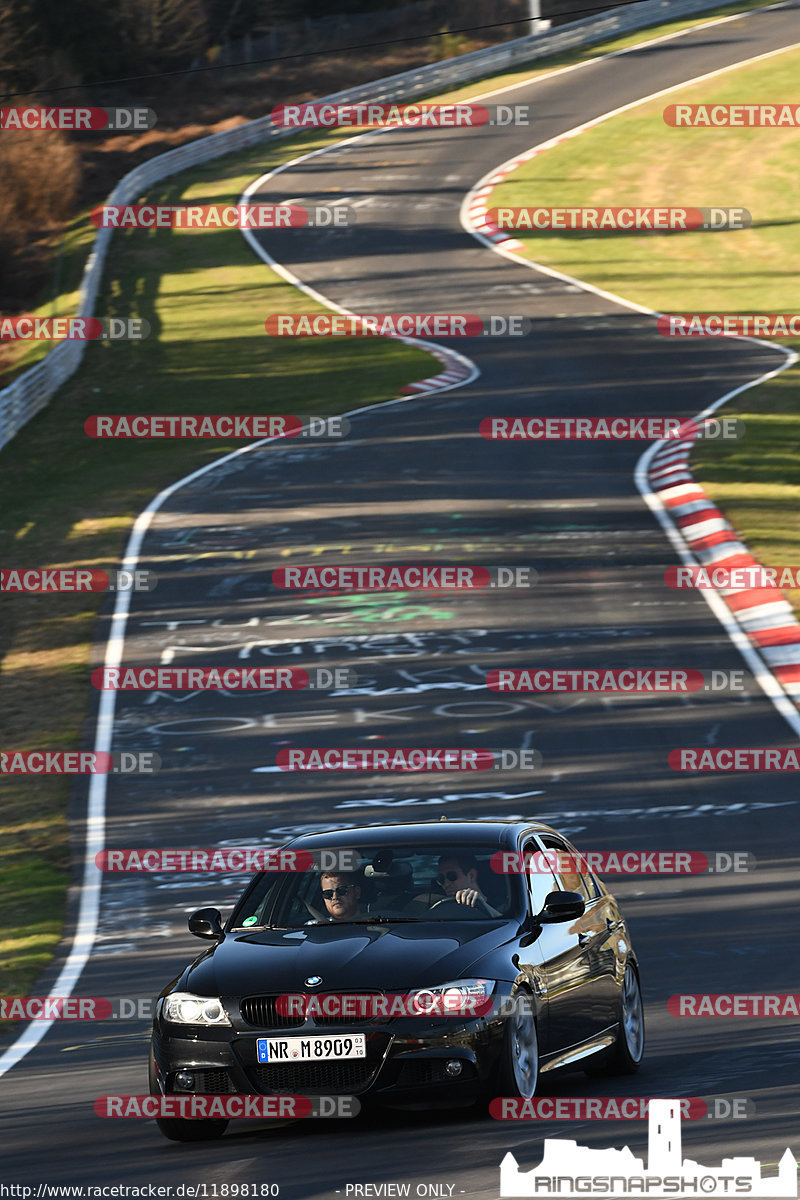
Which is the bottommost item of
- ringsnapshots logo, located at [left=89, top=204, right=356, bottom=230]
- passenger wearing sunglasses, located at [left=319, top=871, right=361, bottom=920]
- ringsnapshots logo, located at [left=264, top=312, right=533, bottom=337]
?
ringsnapshots logo, located at [left=264, top=312, right=533, bottom=337]

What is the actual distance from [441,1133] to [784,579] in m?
14.7

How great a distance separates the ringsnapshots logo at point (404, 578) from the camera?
911 inches

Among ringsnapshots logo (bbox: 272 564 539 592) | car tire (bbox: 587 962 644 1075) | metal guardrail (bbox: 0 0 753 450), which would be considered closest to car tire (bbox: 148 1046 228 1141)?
car tire (bbox: 587 962 644 1075)

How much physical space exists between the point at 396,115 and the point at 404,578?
4216 centimetres

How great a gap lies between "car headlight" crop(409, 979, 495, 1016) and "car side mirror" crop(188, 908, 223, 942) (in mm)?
1342

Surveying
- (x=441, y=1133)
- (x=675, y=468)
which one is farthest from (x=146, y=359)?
(x=441, y=1133)

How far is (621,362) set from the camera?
115 feet

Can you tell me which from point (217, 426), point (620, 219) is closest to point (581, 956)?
point (217, 426)

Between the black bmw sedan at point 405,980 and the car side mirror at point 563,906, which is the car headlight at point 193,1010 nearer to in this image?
the black bmw sedan at point 405,980

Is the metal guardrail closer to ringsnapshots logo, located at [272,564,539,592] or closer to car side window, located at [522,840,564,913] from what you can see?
ringsnapshots logo, located at [272,564,539,592]

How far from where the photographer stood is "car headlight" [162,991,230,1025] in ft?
27.0

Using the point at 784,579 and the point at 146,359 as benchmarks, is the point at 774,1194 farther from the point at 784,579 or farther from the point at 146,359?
the point at 146,359

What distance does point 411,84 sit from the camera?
64.1m

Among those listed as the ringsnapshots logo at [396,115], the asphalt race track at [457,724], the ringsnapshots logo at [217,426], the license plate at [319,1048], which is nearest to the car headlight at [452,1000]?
the license plate at [319,1048]
